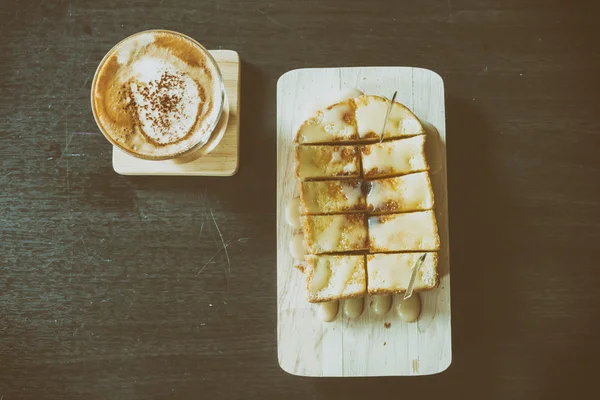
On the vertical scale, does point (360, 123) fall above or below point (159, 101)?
below

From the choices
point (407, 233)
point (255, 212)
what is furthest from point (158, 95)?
point (407, 233)

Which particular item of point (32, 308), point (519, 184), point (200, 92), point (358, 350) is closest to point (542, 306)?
point (519, 184)

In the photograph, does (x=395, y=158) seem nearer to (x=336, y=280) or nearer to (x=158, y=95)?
(x=336, y=280)

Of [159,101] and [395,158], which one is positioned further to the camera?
[395,158]

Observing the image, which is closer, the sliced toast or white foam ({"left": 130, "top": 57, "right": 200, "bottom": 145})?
white foam ({"left": 130, "top": 57, "right": 200, "bottom": 145})

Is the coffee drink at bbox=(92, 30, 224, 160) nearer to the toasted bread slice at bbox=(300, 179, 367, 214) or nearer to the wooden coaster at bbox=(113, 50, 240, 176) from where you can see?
the wooden coaster at bbox=(113, 50, 240, 176)

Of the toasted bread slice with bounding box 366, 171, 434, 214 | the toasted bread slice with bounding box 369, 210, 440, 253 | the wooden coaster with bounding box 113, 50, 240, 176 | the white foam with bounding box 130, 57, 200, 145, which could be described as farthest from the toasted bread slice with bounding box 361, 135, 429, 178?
the white foam with bounding box 130, 57, 200, 145
